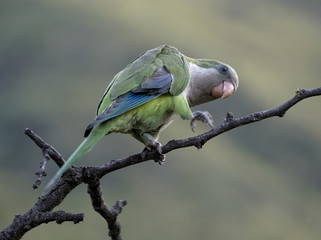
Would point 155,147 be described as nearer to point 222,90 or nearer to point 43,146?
point 43,146

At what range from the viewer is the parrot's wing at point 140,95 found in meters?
3.23

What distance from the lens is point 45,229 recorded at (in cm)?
960

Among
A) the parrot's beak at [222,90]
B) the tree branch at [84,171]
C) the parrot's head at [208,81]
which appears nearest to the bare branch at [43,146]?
the tree branch at [84,171]

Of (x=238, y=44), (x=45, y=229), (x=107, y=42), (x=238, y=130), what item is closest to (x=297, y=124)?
(x=238, y=130)

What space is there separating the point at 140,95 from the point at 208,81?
0.84 metres

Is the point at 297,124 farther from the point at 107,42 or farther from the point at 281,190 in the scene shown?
the point at 107,42

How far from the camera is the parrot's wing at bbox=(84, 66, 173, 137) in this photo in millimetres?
3227

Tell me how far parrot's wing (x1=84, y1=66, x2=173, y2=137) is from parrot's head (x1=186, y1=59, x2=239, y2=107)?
419mm

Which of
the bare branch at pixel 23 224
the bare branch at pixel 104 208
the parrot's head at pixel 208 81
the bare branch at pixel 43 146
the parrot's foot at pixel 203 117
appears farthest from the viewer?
the parrot's head at pixel 208 81

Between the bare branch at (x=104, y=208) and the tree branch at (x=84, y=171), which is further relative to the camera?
the bare branch at (x=104, y=208)

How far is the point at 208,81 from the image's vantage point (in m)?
4.11

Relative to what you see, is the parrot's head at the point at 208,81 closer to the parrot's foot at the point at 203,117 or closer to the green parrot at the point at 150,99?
the green parrot at the point at 150,99

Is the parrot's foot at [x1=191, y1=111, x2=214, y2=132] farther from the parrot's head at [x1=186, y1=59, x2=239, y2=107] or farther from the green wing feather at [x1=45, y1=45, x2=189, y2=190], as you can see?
the parrot's head at [x1=186, y1=59, x2=239, y2=107]

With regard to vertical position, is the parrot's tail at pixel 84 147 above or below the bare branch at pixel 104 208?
above
